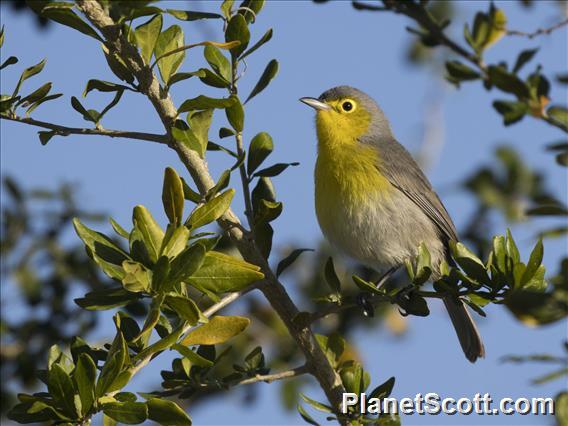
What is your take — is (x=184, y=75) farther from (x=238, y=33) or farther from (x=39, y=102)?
(x=39, y=102)

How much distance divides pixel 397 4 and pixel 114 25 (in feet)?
3.86

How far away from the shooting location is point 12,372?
467cm

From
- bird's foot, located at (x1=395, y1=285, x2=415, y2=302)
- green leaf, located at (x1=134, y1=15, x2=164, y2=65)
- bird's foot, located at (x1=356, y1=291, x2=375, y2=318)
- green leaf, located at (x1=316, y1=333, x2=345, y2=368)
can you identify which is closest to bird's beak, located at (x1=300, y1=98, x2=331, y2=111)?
bird's foot, located at (x1=356, y1=291, x2=375, y2=318)

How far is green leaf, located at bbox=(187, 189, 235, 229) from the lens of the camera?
9.82ft

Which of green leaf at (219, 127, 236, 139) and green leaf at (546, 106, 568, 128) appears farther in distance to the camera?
green leaf at (219, 127, 236, 139)

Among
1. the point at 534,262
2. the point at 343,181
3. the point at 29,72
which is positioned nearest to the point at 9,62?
the point at 29,72

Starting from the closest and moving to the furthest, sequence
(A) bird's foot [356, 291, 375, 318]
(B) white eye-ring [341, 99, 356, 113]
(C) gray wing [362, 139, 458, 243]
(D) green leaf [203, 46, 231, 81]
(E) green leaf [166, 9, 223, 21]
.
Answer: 1. (E) green leaf [166, 9, 223, 21]
2. (D) green leaf [203, 46, 231, 81]
3. (A) bird's foot [356, 291, 375, 318]
4. (C) gray wing [362, 139, 458, 243]
5. (B) white eye-ring [341, 99, 356, 113]

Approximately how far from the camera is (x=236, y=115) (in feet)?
11.3

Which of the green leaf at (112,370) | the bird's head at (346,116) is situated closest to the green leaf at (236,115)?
the green leaf at (112,370)

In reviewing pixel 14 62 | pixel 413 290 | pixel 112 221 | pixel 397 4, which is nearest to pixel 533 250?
pixel 413 290

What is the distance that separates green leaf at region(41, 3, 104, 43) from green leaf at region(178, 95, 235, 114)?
0.39m

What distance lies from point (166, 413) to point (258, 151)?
1.23 metres

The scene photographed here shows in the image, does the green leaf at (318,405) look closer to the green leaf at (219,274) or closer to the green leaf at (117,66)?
the green leaf at (219,274)

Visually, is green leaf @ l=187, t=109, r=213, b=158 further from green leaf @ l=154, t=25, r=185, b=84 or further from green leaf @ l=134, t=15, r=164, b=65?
green leaf @ l=134, t=15, r=164, b=65
